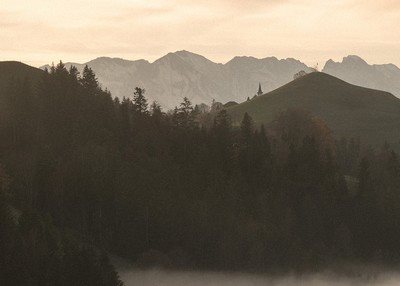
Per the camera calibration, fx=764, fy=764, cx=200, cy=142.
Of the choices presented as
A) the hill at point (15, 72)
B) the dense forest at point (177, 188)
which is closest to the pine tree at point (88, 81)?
the dense forest at point (177, 188)

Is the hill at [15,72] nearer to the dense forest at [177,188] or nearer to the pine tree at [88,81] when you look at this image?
the dense forest at [177,188]

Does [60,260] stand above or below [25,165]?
below

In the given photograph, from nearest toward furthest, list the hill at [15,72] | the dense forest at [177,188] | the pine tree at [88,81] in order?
the dense forest at [177,188] → the pine tree at [88,81] → the hill at [15,72]

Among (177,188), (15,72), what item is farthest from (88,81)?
(177,188)

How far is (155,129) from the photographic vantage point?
554ft

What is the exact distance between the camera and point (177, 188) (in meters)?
164

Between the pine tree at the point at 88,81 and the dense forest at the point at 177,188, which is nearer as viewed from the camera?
the dense forest at the point at 177,188

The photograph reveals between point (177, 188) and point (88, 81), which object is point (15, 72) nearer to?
point (88, 81)

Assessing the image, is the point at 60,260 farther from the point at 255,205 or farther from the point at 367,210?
the point at 367,210

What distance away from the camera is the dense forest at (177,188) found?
14275 centimetres

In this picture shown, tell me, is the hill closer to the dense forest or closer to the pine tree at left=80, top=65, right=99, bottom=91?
the dense forest

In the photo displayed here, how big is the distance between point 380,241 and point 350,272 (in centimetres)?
1645

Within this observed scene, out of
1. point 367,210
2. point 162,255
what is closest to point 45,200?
point 162,255

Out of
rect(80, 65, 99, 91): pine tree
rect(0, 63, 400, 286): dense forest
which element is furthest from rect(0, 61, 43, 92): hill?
rect(80, 65, 99, 91): pine tree
